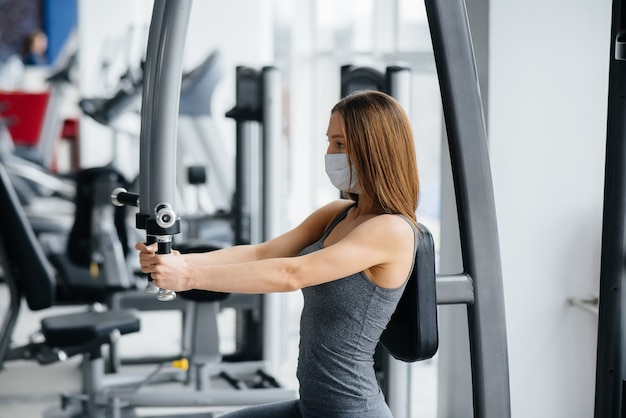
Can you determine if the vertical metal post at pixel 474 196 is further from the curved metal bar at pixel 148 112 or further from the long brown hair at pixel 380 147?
the curved metal bar at pixel 148 112

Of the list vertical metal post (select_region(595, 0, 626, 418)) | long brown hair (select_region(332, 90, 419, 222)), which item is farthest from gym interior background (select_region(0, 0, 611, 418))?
long brown hair (select_region(332, 90, 419, 222))

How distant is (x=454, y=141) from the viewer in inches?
68.8

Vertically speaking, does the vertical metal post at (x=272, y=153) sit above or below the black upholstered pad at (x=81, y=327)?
above

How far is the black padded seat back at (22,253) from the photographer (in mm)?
3062

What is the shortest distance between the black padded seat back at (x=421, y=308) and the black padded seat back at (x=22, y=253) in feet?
6.00

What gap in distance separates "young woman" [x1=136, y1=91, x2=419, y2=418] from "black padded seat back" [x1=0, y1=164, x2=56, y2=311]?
1606 mm

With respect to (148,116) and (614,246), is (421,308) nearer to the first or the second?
(614,246)

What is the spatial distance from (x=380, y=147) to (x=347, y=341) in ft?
1.35

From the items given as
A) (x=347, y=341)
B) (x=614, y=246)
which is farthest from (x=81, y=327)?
(x=614, y=246)

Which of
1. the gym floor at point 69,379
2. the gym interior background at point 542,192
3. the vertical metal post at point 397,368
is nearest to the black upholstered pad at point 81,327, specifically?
the gym floor at point 69,379

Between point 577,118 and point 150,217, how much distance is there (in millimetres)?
1560

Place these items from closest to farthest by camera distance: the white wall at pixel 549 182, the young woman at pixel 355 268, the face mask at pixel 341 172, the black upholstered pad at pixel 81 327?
1. the young woman at pixel 355 268
2. the face mask at pixel 341 172
3. the white wall at pixel 549 182
4. the black upholstered pad at pixel 81 327

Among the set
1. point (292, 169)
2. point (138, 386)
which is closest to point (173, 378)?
point (138, 386)

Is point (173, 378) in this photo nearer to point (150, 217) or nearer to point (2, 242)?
point (2, 242)
